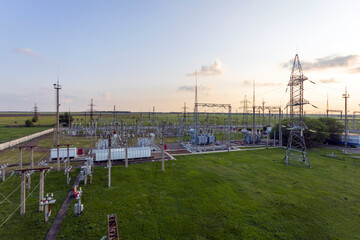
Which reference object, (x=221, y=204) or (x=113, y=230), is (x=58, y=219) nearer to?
(x=113, y=230)

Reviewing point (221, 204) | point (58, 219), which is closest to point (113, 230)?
point (58, 219)

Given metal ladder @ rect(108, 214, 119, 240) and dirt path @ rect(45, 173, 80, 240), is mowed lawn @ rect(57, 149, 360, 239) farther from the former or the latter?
metal ladder @ rect(108, 214, 119, 240)

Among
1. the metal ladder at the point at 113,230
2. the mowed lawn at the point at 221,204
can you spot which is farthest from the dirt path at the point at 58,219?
the metal ladder at the point at 113,230

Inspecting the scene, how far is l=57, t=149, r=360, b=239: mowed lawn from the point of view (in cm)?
1145

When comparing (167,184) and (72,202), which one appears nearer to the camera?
(72,202)

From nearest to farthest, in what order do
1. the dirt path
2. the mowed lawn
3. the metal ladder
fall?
the metal ladder, the dirt path, the mowed lawn

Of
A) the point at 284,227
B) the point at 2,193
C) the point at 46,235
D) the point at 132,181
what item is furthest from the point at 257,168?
the point at 2,193

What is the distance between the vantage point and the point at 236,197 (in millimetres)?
15938

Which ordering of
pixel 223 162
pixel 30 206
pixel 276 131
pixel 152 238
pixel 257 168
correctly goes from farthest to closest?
pixel 276 131 < pixel 223 162 < pixel 257 168 < pixel 30 206 < pixel 152 238

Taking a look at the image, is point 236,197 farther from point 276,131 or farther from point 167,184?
point 276,131

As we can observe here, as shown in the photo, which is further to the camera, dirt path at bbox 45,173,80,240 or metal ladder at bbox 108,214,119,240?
dirt path at bbox 45,173,80,240

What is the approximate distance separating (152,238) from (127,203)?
4.92 metres

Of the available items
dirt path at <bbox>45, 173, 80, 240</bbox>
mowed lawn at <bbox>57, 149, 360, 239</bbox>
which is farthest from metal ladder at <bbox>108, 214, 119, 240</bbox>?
dirt path at <bbox>45, 173, 80, 240</bbox>

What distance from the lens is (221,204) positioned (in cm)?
1462
